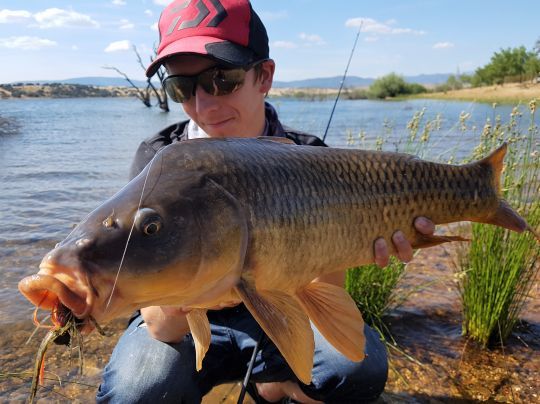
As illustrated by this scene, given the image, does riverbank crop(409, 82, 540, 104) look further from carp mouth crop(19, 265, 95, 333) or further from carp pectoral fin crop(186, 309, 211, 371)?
carp mouth crop(19, 265, 95, 333)

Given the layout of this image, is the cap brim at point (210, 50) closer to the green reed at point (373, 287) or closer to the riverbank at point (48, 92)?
the green reed at point (373, 287)

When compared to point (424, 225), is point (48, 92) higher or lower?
lower

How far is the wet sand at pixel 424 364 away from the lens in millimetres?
3117

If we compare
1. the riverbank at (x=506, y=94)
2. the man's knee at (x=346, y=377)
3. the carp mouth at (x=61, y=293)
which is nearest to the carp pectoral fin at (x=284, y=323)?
the carp mouth at (x=61, y=293)

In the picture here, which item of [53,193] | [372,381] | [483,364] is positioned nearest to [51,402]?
[372,381]

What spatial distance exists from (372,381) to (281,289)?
3.85ft

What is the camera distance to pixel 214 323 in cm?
283

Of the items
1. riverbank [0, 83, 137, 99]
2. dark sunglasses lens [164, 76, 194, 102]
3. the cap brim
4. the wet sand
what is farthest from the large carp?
riverbank [0, 83, 137, 99]

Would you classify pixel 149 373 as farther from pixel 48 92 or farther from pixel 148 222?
pixel 48 92

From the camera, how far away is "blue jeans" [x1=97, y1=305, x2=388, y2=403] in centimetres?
248

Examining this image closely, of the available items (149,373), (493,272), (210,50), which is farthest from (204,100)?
(493,272)

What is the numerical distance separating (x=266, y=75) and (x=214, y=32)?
1.49 ft

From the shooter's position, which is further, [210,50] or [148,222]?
[210,50]

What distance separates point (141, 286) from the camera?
1.48 metres
